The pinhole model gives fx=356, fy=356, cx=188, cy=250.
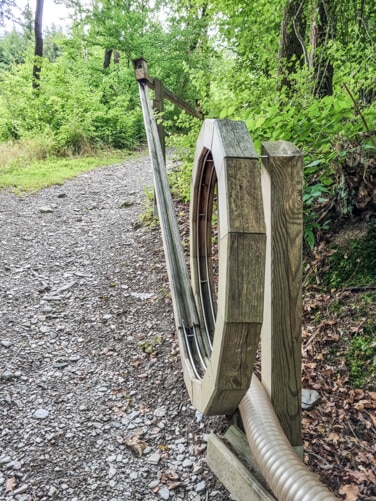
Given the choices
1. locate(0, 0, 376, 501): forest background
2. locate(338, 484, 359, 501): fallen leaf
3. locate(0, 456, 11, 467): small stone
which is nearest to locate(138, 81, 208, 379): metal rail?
locate(0, 0, 376, 501): forest background

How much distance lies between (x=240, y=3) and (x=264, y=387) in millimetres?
4874

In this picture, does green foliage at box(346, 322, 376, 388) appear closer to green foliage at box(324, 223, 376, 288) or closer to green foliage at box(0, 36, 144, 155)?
green foliage at box(324, 223, 376, 288)

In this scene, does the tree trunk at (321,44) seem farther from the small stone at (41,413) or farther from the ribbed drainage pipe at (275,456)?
the small stone at (41,413)

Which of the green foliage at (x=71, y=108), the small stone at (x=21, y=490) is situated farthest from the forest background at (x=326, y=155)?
the green foliage at (x=71, y=108)

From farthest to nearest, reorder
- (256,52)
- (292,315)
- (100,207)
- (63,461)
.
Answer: (100,207)
(256,52)
(63,461)
(292,315)

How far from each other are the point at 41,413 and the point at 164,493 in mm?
1032

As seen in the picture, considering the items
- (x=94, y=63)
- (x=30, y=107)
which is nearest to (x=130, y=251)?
(x=30, y=107)

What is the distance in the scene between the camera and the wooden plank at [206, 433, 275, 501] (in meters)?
1.40

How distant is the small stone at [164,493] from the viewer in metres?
1.86

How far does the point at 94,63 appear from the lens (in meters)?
13.3

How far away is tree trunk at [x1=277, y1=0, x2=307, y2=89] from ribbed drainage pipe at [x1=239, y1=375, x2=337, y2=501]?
3.43 meters

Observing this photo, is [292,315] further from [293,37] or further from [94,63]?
[94,63]

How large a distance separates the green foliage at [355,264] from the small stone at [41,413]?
7.56 feet

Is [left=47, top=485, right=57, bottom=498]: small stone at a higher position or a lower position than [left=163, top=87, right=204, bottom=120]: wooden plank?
lower
